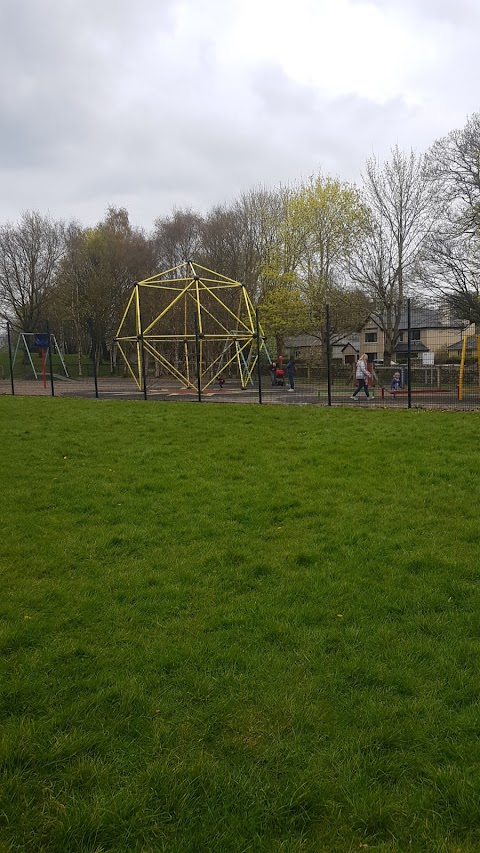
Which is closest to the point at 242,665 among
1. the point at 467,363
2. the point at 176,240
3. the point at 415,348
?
the point at 467,363

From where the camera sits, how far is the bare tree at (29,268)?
5103 cm

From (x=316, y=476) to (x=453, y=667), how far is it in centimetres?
422

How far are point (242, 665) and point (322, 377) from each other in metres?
25.0

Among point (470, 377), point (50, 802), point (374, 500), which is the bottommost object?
point (50, 802)

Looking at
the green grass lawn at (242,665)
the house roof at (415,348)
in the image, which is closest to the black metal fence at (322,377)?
the house roof at (415,348)

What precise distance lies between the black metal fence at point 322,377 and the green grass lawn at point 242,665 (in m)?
7.89

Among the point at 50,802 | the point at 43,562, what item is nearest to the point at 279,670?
the point at 50,802

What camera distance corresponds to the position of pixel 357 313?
112 feet

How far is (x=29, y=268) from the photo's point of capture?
51.7 metres

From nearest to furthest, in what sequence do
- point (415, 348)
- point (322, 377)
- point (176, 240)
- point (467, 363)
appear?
point (467, 363), point (322, 377), point (415, 348), point (176, 240)

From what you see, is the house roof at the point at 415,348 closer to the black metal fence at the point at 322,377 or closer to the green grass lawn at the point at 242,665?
the black metal fence at the point at 322,377

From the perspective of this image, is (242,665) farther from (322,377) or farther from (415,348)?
(415,348)

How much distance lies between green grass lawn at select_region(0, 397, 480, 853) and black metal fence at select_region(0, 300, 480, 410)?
7895 millimetres

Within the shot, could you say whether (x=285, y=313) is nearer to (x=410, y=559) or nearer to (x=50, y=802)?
(x=410, y=559)
